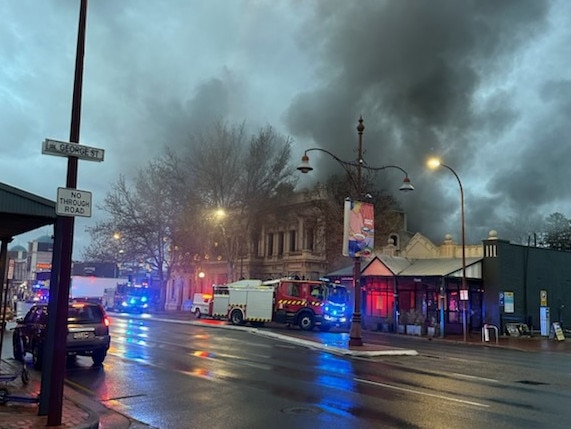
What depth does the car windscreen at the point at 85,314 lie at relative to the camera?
1403 centimetres

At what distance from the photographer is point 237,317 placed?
3350 centimetres

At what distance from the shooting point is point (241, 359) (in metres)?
15.8

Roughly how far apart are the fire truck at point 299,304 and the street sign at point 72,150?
2418 centimetres

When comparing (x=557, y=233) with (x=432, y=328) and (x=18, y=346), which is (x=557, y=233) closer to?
(x=432, y=328)

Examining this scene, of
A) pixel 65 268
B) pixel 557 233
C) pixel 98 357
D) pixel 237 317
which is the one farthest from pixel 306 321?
pixel 557 233

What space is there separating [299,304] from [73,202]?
24.4m

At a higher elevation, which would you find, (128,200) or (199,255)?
(128,200)

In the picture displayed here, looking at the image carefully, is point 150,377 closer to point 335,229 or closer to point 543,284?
point 543,284

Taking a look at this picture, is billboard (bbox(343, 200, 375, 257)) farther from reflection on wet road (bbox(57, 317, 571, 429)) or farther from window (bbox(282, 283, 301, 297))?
window (bbox(282, 283, 301, 297))

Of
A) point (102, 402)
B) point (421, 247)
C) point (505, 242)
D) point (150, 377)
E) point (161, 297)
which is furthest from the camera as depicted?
point (161, 297)

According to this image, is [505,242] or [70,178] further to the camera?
[505,242]

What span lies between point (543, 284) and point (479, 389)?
25986 millimetres

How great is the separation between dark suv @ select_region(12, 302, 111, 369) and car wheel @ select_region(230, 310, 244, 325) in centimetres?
1902

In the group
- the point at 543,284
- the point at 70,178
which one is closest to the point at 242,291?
the point at 543,284
